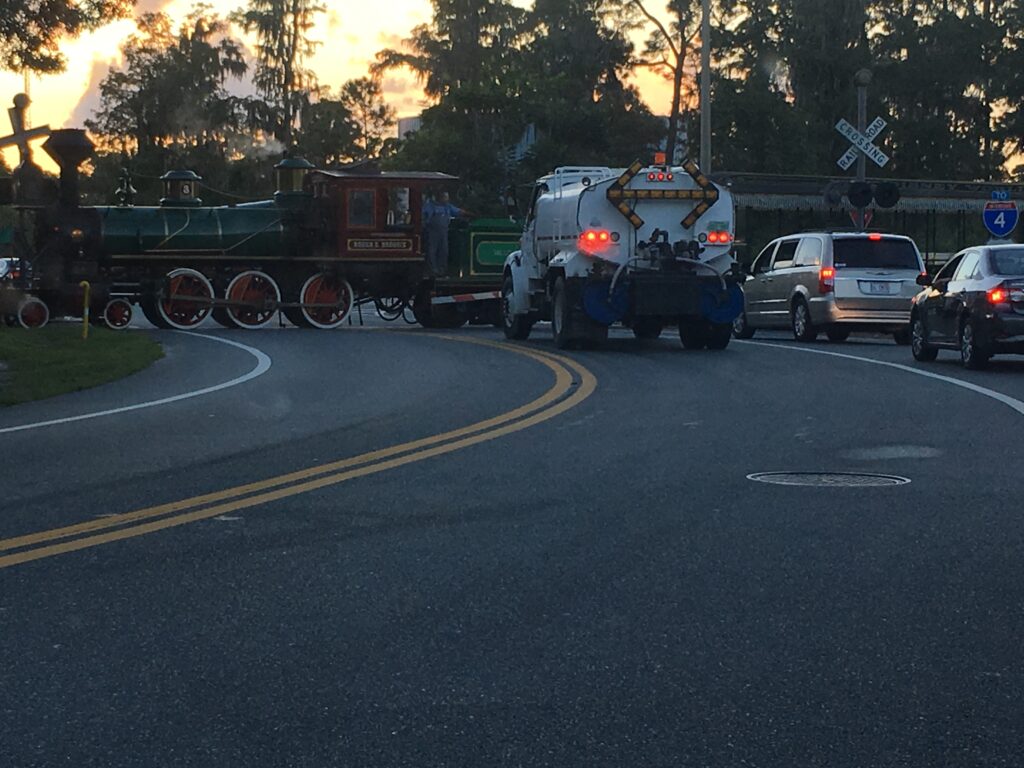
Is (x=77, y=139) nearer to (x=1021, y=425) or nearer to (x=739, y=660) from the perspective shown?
(x=1021, y=425)

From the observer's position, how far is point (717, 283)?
79.1 ft

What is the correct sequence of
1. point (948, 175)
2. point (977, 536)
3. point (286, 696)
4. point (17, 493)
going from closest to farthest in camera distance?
point (286, 696) → point (977, 536) → point (17, 493) → point (948, 175)

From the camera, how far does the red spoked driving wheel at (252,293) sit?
110ft

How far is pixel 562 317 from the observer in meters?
24.1

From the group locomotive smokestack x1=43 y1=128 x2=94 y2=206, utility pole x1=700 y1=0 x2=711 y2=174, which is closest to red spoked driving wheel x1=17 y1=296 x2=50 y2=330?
locomotive smokestack x1=43 y1=128 x2=94 y2=206

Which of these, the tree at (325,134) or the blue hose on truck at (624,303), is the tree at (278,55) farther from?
the blue hose on truck at (624,303)

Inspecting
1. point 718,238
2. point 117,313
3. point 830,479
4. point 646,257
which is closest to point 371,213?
point 117,313

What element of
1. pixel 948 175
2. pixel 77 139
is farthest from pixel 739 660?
pixel 948 175

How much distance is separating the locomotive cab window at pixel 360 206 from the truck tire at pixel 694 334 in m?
10.8

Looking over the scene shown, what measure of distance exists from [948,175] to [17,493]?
77642 mm

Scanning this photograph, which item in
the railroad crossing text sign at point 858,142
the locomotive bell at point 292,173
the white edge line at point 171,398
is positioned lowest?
the white edge line at point 171,398

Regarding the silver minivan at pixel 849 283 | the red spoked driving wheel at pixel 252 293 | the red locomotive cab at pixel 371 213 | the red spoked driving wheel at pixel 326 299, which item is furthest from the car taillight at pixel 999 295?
the red spoked driving wheel at pixel 252 293

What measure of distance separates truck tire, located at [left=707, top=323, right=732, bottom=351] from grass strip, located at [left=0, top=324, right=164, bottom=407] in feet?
23.9

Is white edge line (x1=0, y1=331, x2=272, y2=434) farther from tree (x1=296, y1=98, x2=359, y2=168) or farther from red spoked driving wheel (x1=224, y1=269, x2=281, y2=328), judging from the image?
tree (x1=296, y1=98, x2=359, y2=168)
